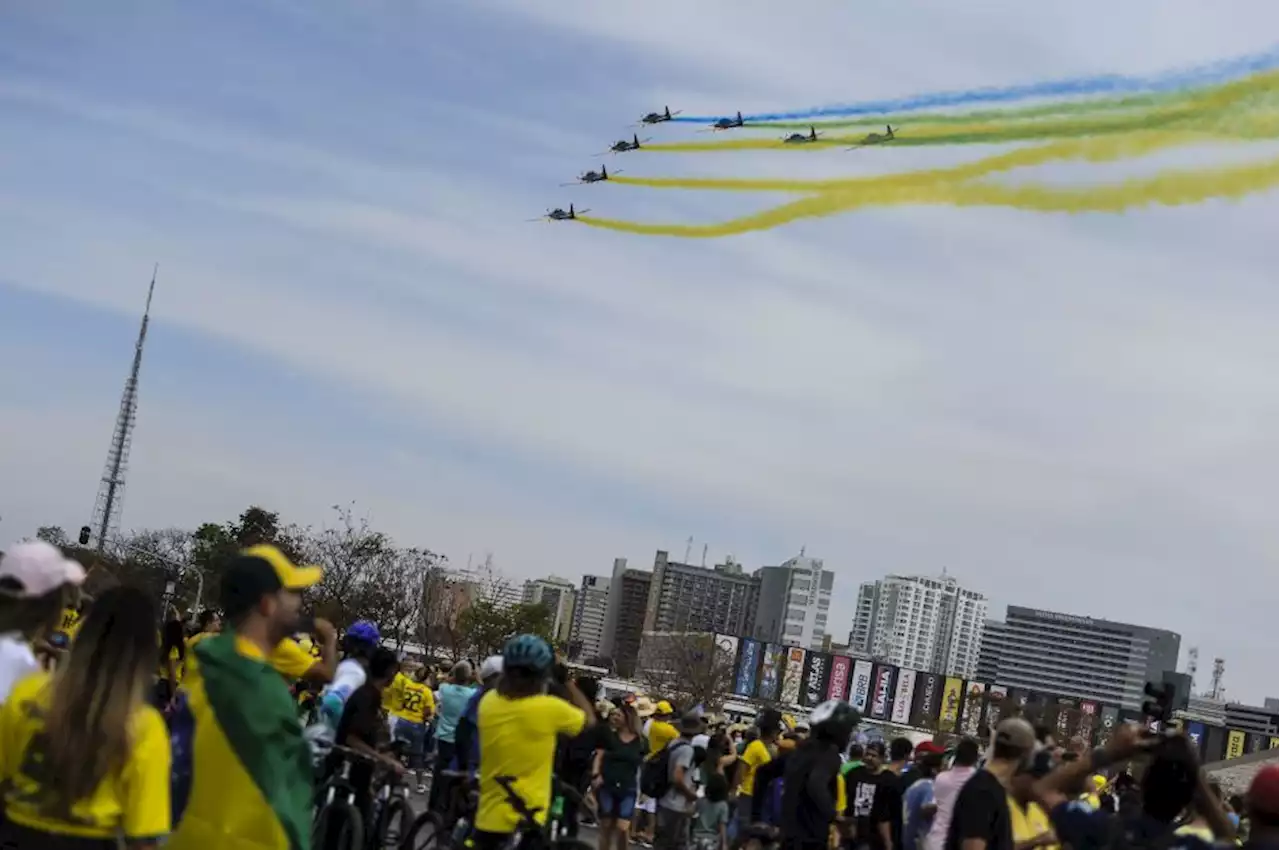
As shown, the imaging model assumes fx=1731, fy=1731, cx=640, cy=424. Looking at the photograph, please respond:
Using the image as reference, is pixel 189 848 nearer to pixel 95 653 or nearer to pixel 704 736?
pixel 95 653

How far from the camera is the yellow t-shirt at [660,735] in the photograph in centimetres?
2291

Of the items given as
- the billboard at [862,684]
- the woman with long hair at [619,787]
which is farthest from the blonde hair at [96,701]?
the billboard at [862,684]

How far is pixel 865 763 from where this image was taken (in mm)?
15961

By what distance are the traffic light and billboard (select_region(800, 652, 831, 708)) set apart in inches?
5315

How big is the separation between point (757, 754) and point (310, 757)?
15487mm

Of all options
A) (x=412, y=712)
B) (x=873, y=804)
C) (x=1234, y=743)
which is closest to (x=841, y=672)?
(x=1234, y=743)

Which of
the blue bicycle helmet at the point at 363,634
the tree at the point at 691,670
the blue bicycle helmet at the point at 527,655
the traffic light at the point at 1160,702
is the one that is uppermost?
the traffic light at the point at 1160,702

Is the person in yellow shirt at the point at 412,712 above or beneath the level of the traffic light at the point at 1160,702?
beneath

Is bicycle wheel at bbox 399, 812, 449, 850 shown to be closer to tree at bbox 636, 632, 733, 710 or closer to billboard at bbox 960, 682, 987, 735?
tree at bbox 636, 632, 733, 710

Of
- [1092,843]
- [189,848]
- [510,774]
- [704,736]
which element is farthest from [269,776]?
[704,736]

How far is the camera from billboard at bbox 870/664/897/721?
14162cm

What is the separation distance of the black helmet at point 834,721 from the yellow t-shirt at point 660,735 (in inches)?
446

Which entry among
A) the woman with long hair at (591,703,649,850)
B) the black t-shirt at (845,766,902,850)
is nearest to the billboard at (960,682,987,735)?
the woman with long hair at (591,703,649,850)

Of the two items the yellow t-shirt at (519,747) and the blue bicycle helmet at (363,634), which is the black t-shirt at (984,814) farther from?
the blue bicycle helmet at (363,634)
